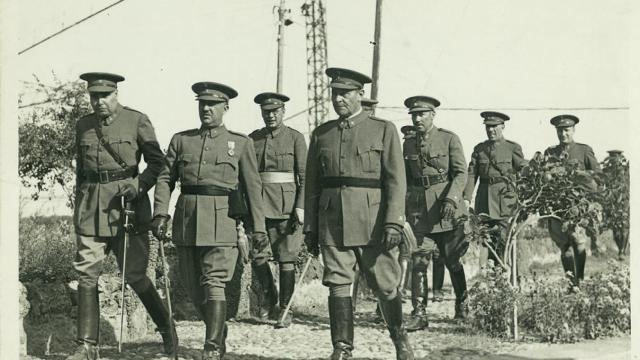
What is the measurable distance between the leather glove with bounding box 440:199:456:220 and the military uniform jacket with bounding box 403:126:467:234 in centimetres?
15

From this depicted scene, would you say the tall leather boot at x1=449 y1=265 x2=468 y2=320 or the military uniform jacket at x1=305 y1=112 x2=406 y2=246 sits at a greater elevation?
the military uniform jacket at x1=305 y1=112 x2=406 y2=246

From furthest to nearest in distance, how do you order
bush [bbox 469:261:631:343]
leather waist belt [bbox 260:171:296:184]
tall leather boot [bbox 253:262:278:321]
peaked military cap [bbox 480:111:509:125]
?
peaked military cap [bbox 480:111:509:125] < tall leather boot [bbox 253:262:278:321] < leather waist belt [bbox 260:171:296:184] < bush [bbox 469:261:631:343]

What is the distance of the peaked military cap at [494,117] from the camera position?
9961mm

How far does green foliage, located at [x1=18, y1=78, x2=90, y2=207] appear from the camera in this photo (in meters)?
11.4

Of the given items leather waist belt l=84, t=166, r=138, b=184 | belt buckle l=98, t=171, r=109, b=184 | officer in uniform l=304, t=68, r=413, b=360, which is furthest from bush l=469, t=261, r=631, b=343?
belt buckle l=98, t=171, r=109, b=184

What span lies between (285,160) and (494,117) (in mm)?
2711

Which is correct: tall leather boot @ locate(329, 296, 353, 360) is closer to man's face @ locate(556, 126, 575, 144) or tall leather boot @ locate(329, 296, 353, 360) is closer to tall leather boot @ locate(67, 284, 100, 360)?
tall leather boot @ locate(67, 284, 100, 360)

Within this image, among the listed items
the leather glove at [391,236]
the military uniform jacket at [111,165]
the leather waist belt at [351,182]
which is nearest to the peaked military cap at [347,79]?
the leather waist belt at [351,182]

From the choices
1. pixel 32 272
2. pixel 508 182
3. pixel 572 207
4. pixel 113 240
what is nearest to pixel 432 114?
pixel 508 182

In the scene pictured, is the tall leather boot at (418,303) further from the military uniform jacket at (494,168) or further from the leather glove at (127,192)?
the leather glove at (127,192)

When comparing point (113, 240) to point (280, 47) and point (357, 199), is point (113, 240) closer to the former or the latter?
point (357, 199)

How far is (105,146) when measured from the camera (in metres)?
6.91

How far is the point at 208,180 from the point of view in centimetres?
683

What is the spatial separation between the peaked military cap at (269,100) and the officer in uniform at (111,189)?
1825 mm
